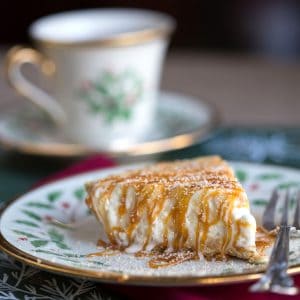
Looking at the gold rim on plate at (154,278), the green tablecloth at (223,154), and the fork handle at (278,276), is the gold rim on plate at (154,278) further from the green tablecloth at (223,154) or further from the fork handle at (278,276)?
the green tablecloth at (223,154)

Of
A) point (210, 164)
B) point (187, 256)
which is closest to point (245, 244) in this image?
point (187, 256)

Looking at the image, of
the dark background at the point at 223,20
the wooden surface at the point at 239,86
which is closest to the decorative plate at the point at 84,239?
the wooden surface at the point at 239,86

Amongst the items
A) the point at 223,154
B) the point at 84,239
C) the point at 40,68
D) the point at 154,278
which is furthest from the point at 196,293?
the point at 40,68

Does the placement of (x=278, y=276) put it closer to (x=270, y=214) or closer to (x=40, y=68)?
(x=270, y=214)

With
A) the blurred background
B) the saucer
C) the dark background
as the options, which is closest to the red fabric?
the saucer

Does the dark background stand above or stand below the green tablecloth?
below

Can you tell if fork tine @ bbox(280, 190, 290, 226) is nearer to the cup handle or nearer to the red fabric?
the red fabric
